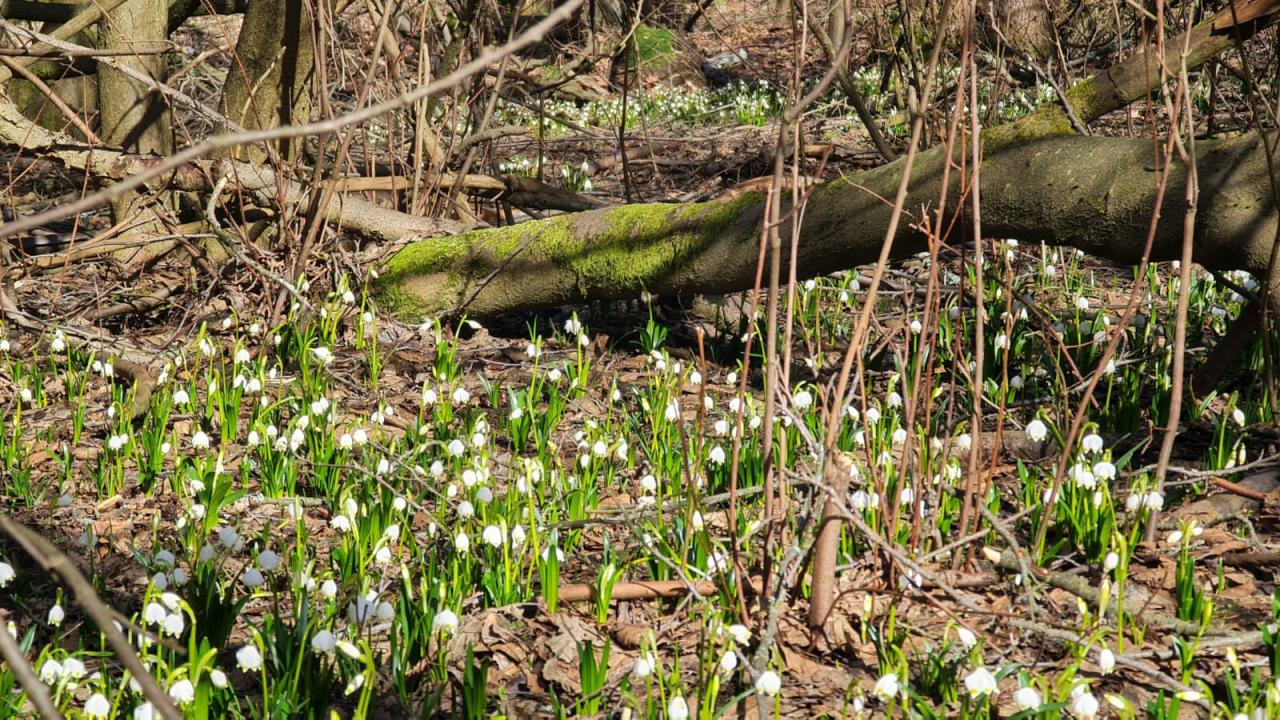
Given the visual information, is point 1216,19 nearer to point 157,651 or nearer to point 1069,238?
point 1069,238

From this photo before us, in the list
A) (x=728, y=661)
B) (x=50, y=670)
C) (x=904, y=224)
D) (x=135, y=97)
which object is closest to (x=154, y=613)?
(x=50, y=670)

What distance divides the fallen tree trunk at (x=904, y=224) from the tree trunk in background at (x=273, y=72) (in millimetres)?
927

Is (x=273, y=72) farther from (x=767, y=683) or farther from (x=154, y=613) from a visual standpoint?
(x=767, y=683)

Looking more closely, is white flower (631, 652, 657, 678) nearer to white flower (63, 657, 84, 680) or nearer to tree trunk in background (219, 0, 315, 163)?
white flower (63, 657, 84, 680)

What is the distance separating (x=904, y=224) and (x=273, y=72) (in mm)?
3187

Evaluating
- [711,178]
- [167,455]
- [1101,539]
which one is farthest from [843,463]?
[711,178]

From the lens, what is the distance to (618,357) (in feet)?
16.4

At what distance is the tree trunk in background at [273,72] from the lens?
5.29m

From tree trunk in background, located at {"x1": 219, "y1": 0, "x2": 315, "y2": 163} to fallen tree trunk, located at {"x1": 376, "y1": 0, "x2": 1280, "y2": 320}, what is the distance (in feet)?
3.04

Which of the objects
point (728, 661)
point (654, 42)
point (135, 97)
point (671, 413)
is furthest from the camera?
point (654, 42)

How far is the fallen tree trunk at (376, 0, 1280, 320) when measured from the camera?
11.1 feet

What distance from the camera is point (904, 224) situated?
3928mm

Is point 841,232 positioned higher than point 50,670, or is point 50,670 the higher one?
point 841,232

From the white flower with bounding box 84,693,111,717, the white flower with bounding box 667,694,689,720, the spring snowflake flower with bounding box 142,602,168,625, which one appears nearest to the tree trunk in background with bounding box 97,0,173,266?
the spring snowflake flower with bounding box 142,602,168,625
